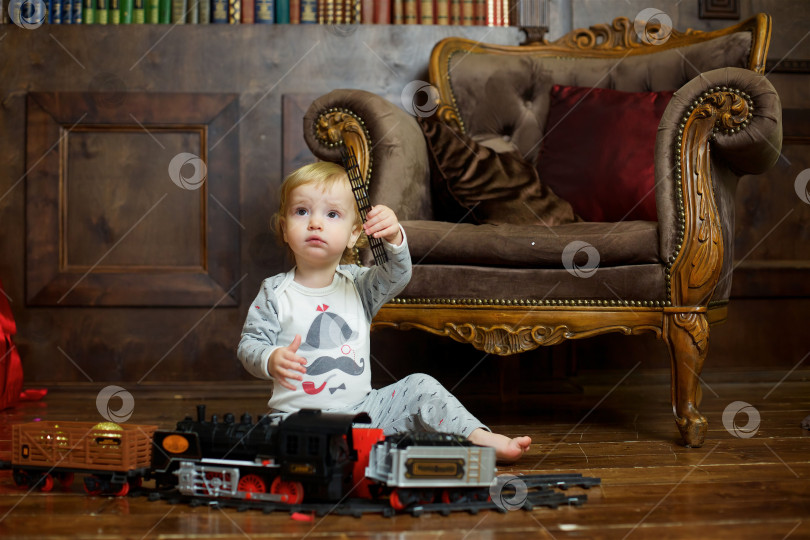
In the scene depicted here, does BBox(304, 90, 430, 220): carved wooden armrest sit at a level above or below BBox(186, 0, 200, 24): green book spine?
below

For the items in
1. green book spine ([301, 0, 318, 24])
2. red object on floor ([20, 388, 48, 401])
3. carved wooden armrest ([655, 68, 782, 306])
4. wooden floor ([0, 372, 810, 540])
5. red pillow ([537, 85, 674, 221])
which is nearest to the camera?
wooden floor ([0, 372, 810, 540])

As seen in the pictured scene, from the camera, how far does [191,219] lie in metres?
2.24

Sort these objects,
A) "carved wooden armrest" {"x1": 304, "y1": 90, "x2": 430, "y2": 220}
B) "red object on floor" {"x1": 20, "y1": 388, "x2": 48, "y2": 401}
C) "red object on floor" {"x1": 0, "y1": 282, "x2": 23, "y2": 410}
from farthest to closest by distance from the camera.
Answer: "red object on floor" {"x1": 20, "y1": 388, "x2": 48, "y2": 401}
"red object on floor" {"x1": 0, "y1": 282, "x2": 23, "y2": 410}
"carved wooden armrest" {"x1": 304, "y1": 90, "x2": 430, "y2": 220}

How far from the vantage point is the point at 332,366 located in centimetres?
122

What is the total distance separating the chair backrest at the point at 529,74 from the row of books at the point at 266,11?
247mm

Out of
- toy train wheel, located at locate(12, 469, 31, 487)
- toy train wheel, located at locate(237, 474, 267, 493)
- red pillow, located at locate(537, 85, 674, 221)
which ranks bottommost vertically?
toy train wheel, located at locate(12, 469, 31, 487)

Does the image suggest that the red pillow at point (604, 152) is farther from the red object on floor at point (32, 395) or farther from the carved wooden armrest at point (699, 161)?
the red object on floor at point (32, 395)

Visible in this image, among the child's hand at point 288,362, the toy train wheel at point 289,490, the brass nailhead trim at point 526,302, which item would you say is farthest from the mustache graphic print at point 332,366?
the brass nailhead trim at point 526,302

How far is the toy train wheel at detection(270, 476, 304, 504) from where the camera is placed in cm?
101

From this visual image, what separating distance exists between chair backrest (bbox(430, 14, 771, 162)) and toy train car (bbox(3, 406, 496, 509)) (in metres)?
1.23

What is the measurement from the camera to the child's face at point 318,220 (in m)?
1.23

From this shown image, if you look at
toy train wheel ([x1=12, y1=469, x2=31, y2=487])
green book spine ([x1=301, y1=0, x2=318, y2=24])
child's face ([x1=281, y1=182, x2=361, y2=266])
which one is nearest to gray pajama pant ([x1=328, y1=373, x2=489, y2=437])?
child's face ([x1=281, y1=182, x2=361, y2=266])

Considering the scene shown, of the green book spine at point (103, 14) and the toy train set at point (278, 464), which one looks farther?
the green book spine at point (103, 14)

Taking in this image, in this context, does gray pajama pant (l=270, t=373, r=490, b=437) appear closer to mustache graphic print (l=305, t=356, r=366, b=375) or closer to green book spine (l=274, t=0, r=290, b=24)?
mustache graphic print (l=305, t=356, r=366, b=375)
